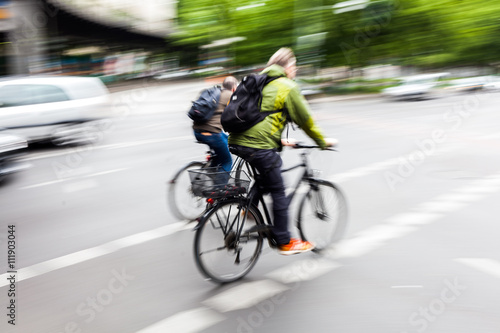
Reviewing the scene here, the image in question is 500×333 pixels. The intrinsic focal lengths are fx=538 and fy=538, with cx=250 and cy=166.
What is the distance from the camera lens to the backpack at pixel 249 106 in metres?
4.08

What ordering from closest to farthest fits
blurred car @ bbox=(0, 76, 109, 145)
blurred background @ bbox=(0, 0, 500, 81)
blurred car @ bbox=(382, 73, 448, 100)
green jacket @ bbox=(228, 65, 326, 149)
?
1. green jacket @ bbox=(228, 65, 326, 149)
2. blurred car @ bbox=(0, 76, 109, 145)
3. blurred car @ bbox=(382, 73, 448, 100)
4. blurred background @ bbox=(0, 0, 500, 81)

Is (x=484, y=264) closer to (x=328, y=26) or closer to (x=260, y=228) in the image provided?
(x=260, y=228)

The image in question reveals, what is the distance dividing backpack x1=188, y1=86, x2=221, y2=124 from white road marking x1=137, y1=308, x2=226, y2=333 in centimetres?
221

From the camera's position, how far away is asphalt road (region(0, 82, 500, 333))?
12.2 ft

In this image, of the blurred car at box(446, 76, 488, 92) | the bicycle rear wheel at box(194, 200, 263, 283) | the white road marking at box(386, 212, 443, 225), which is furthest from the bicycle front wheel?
the blurred car at box(446, 76, 488, 92)

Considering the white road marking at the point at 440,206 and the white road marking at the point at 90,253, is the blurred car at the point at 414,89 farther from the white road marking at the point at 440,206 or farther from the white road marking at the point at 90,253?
the white road marking at the point at 90,253

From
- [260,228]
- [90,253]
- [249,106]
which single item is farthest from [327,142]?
[90,253]

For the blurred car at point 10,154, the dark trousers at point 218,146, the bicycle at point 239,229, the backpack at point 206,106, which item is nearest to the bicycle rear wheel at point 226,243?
the bicycle at point 239,229

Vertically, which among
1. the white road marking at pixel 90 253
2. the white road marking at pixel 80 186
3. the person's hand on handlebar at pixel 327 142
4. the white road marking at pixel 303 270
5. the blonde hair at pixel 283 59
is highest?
the blonde hair at pixel 283 59

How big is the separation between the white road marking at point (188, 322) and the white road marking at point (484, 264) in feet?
7.25

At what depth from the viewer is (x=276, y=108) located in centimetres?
412

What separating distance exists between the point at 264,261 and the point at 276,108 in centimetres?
142

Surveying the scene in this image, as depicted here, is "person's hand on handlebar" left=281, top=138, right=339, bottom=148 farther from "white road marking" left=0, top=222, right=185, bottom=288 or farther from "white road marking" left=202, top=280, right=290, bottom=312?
"white road marking" left=0, top=222, right=185, bottom=288

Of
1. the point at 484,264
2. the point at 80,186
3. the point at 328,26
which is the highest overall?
the point at 328,26
